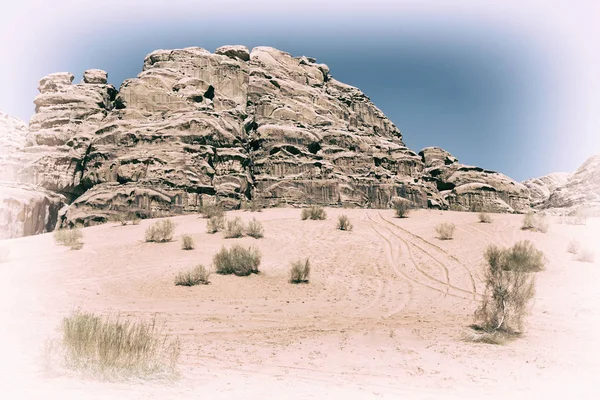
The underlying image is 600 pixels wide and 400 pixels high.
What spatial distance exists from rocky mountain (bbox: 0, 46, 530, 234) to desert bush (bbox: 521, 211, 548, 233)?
13.3 meters

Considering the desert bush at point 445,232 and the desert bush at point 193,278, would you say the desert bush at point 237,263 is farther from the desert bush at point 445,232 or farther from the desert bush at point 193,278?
the desert bush at point 445,232

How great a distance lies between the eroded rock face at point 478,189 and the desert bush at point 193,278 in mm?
43246

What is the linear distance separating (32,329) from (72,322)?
2271 millimetres

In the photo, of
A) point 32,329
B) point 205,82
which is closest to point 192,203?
point 205,82

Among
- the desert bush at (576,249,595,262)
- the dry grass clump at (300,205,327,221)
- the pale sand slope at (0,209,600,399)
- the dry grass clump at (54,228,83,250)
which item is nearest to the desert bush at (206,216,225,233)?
the pale sand slope at (0,209,600,399)

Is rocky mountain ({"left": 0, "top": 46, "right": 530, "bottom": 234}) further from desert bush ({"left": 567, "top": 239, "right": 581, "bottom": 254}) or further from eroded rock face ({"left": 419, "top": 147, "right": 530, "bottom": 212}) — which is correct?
desert bush ({"left": 567, "top": 239, "right": 581, "bottom": 254})

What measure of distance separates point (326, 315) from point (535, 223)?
11957 millimetres

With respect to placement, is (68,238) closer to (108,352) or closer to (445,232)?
(108,352)

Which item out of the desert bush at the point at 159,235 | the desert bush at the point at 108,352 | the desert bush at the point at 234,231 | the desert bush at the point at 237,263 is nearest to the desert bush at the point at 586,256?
the desert bush at the point at 237,263

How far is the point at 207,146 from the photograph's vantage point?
100.0 feet

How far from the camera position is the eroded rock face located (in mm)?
48656

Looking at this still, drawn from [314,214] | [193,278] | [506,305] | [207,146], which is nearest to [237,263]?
[193,278]

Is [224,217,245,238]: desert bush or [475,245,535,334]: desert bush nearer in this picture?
[475,245,535,334]: desert bush

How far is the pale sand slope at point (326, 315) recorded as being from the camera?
3.70 m
